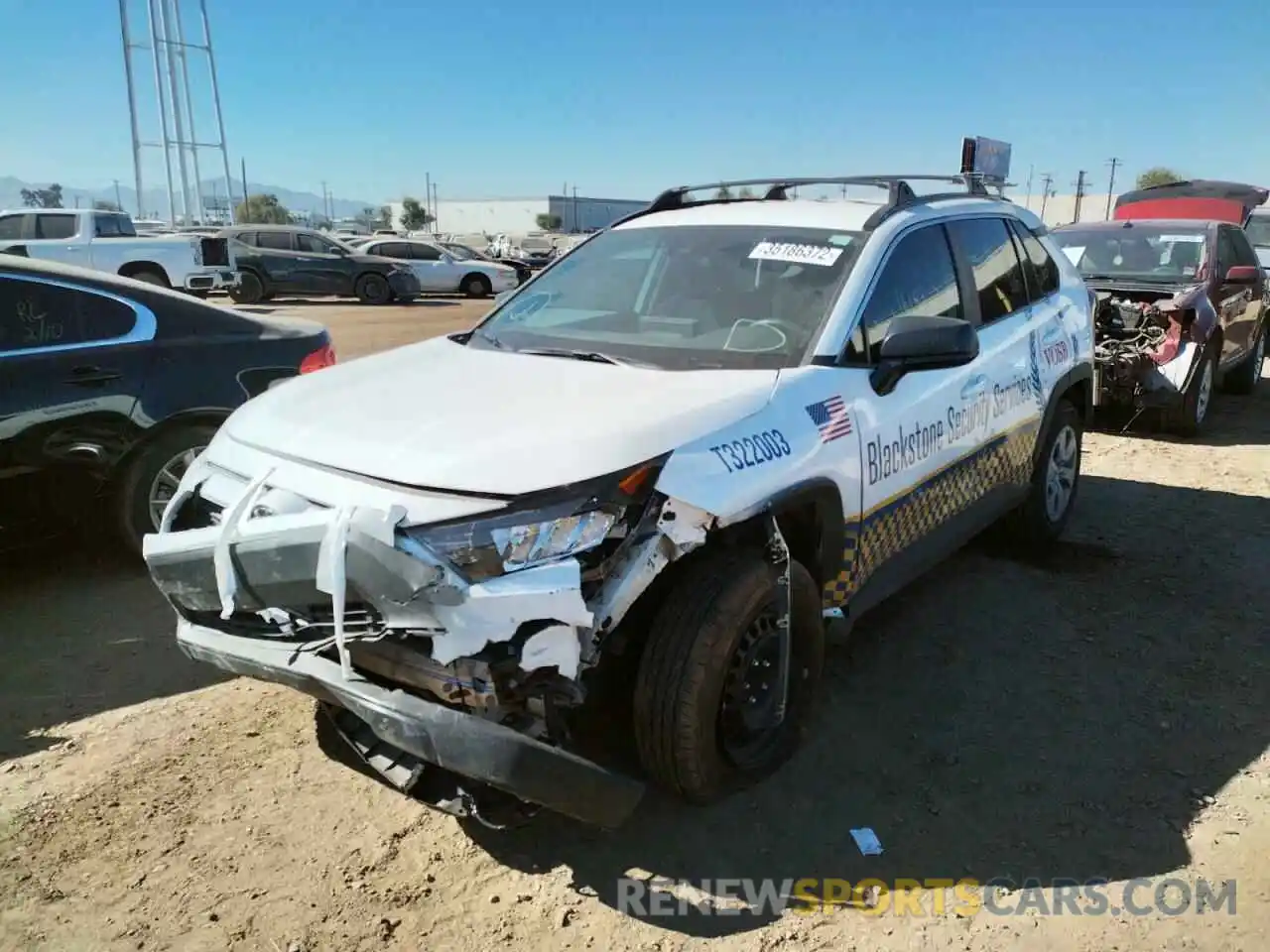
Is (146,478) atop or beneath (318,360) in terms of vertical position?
beneath

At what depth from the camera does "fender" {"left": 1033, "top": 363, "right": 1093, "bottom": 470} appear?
486 cm

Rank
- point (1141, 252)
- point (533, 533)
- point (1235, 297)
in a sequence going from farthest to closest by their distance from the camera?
point (1141, 252) → point (1235, 297) → point (533, 533)

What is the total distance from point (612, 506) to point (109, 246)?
56.6 ft

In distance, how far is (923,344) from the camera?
3229 mm

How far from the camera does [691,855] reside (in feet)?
9.28

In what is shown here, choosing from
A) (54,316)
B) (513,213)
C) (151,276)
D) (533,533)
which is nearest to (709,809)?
(533,533)

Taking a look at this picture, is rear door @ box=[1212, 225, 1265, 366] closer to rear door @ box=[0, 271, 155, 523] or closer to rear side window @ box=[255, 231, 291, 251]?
rear door @ box=[0, 271, 155, 523]

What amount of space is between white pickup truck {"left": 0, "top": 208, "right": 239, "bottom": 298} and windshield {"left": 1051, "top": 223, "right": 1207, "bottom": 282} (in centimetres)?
1449

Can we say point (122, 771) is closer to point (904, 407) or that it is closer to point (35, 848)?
point (35, 848)

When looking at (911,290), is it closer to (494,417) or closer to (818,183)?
(818,183)

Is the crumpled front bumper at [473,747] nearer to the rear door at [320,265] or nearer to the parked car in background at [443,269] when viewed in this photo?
the rear door at [320,265]

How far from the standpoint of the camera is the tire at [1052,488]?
16.6ft

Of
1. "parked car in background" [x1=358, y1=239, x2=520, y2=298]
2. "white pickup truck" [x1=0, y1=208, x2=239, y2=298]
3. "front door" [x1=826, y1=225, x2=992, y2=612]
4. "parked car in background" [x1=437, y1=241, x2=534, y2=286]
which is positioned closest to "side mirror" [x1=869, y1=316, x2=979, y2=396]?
"front door" [x1=826, y1=225, x2=992, y2=612]

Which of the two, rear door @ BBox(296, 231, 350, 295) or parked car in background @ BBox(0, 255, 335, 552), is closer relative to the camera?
parked car in background @ BBox(0, 255, 335, 552)
